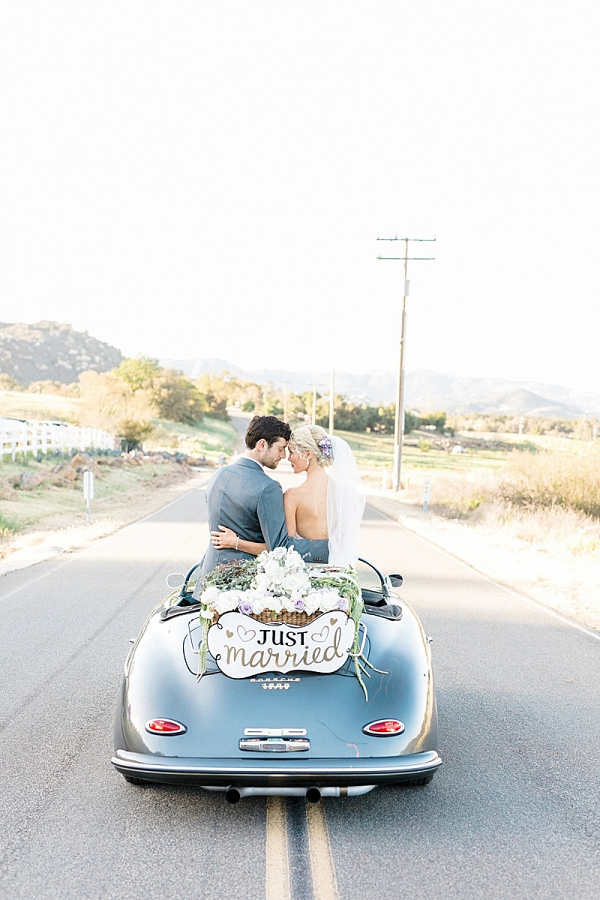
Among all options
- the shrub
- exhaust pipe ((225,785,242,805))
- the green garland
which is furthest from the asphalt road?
the shrub

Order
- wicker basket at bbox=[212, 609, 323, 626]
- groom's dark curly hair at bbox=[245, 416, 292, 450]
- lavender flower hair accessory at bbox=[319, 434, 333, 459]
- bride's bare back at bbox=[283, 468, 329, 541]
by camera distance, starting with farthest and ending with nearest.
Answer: lavender flower hair accessory at bbox=[319, 434, 333, 459]
bride's bare back at bbox=[283, 468, 329, 541]
groom's dark curly hair at bbox=[245, 416, 292, 450]
wicker basket at bbox=[212, 609, 323, 626]

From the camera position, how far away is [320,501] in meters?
6.39

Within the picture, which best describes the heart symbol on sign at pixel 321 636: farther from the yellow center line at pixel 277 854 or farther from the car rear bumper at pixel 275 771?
the yellow center line at pixel 277 854

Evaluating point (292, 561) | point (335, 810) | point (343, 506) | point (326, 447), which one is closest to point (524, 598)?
point (343, 506)

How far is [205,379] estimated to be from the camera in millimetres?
160750

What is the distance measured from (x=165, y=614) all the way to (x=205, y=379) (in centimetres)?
15626

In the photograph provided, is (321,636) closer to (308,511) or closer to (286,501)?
(308,511)

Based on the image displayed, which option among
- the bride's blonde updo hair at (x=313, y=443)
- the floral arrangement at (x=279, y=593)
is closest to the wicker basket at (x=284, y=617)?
the floral arrangement at (x=279, y=593)

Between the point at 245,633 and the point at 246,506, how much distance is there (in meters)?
1.11

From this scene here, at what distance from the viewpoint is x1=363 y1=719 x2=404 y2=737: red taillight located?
185 inches

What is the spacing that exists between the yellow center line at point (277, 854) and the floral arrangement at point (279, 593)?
2.57ft

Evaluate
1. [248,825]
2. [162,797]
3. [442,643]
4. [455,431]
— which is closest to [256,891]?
[248,825]

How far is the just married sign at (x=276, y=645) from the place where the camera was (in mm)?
4773

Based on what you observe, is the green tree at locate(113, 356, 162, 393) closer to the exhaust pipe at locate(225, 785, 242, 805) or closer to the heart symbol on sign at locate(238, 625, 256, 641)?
the heart symbol on sign at locate(238, 625, 256, 641)
